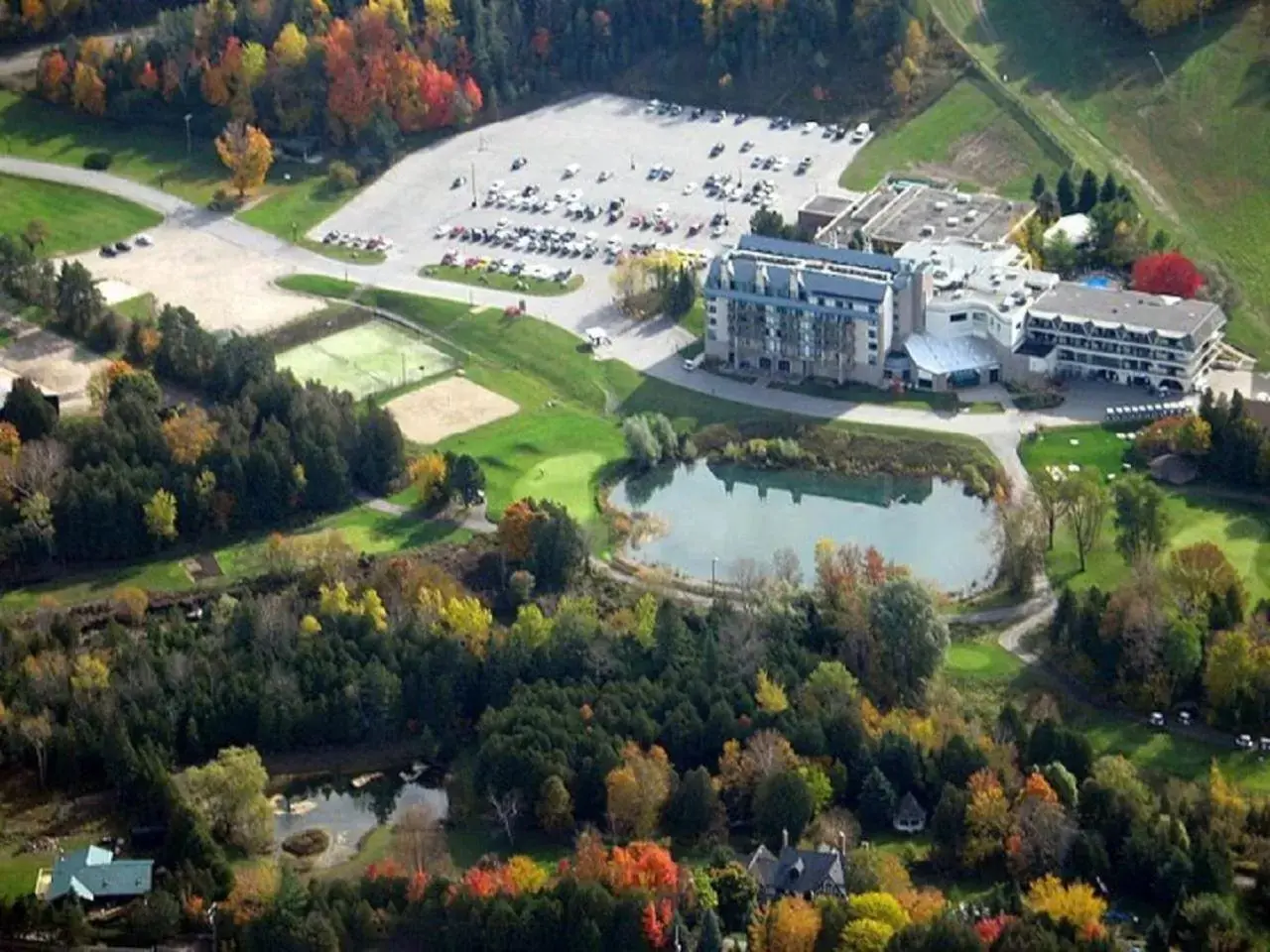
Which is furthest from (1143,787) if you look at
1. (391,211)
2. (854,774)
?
(391,211)

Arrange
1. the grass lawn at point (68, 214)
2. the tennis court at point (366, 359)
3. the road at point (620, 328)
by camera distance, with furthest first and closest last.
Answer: the grass lawn at point (68, 214) < the tennis court at point (366, 359) < the road at point (620, 328)

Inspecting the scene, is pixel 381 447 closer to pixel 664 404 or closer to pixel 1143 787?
pixel 664 404

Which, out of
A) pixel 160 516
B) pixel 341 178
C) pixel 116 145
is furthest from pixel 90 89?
pixel 160 516

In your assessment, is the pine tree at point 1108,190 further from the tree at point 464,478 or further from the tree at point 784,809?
the tree at point 784,809

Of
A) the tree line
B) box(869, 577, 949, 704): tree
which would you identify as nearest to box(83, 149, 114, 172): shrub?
the tree line

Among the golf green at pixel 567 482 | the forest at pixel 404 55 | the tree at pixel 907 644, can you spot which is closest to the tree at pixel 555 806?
the tree at pixel 907 644
